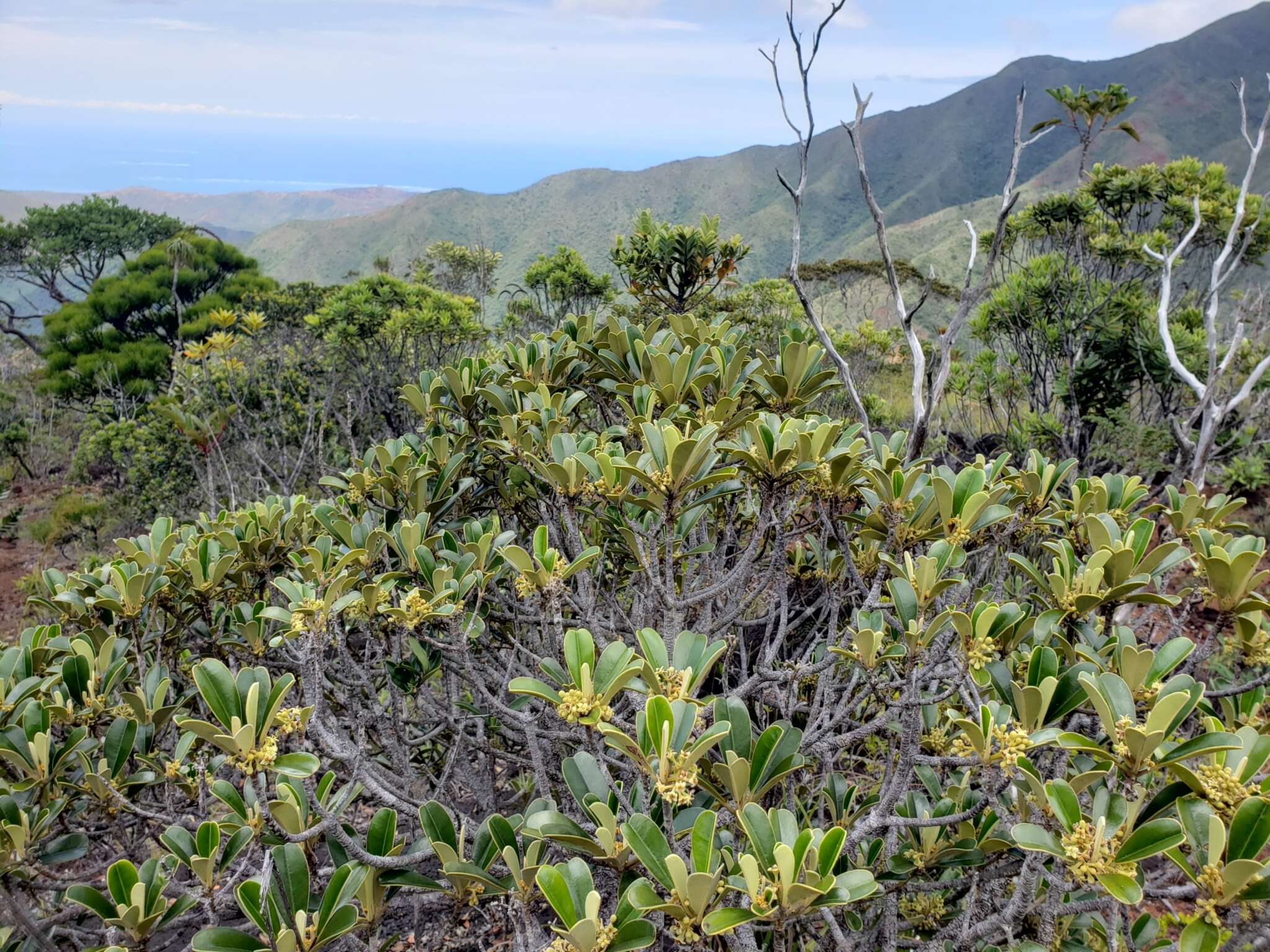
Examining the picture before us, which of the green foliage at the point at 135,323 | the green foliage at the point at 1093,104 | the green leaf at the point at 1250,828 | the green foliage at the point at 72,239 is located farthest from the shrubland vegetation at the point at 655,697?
the green foliage at the point at 72,239

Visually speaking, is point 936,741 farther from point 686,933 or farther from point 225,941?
point 225,941

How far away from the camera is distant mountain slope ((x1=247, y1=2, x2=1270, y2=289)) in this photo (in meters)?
70.1

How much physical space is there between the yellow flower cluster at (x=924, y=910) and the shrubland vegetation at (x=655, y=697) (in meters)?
0.01

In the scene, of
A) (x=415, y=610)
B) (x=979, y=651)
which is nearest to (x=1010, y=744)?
(x=979, y=651)

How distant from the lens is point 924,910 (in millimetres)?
2100

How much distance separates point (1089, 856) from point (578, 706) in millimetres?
1110

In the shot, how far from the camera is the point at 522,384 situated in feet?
9.78

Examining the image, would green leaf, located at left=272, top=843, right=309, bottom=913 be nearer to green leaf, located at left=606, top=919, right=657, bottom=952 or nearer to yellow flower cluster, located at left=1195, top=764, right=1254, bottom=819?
green leaf, located at left=606, top=919, right=657, bottom=952

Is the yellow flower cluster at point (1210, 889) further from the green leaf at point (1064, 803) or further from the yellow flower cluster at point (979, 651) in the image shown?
the yellow flower cluster at point (979, 651)

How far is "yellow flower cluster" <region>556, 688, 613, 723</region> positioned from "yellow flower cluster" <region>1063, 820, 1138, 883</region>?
1.01m

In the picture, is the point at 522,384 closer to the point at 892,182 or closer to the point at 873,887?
the point at 873,887

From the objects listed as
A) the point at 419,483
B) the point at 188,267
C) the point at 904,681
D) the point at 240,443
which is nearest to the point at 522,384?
the point at 419,483

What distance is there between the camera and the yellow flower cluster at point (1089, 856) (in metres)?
1.34

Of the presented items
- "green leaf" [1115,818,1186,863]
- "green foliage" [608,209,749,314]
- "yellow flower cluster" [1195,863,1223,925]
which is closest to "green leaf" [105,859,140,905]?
"green leaf" [1115,818,1186,863]
